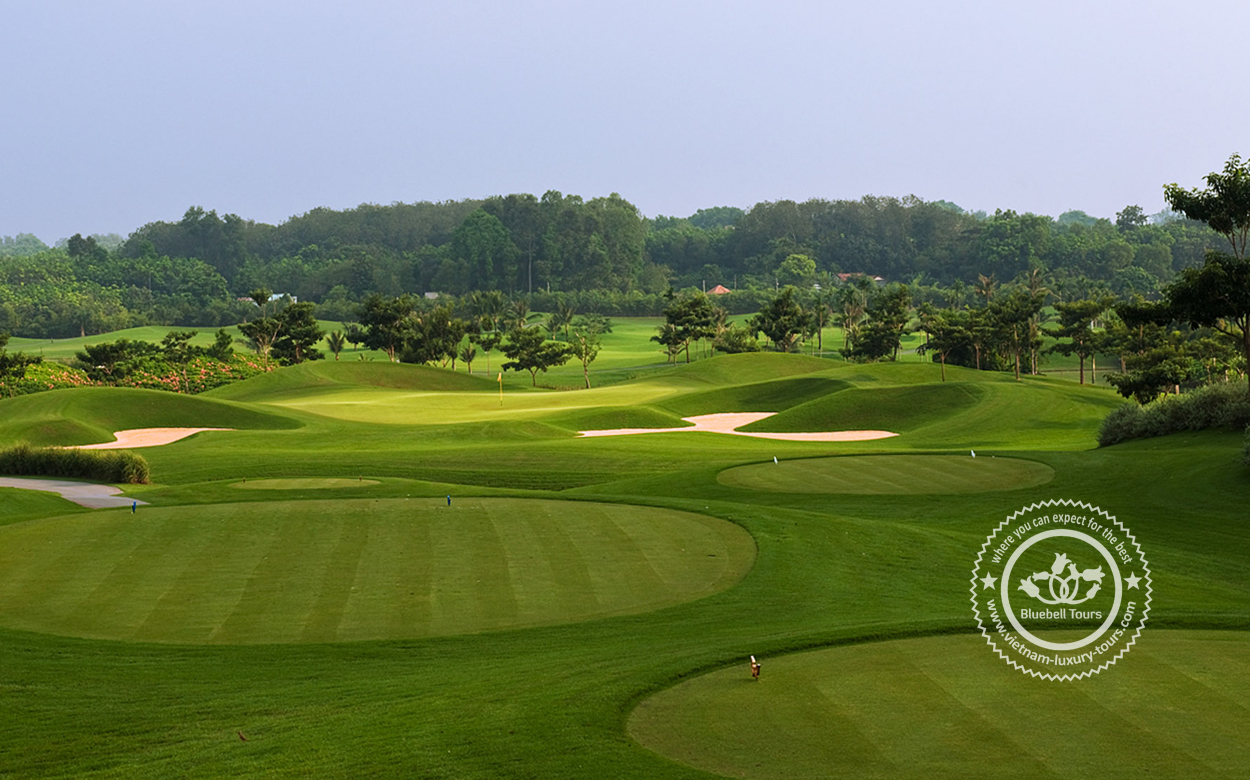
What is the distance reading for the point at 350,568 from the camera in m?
16.2

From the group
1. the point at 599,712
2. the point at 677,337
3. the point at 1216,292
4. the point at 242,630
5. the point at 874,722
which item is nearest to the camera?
the point at 874,722

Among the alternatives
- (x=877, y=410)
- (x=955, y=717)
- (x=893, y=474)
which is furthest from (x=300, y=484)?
(x=877, y=410)

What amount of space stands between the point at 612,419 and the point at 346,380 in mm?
30157

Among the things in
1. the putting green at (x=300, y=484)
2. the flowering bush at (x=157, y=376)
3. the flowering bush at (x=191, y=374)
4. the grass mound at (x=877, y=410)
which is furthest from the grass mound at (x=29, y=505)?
the flowering bush at (x=191, y=374)

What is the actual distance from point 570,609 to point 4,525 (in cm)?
1214

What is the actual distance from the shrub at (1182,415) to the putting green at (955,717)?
20.6 metres

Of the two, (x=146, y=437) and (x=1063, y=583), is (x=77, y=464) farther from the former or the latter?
(x=1063, y=583)

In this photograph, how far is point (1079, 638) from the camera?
432 inches

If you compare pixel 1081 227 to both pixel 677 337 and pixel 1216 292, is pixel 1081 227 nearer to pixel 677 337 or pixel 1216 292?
pixel 677 337

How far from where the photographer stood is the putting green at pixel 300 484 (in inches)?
989

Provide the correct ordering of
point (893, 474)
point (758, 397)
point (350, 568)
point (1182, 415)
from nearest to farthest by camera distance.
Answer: point (350, 568), point (893, 474), point (1182, 415), point (758, 397)

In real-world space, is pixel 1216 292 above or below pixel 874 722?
above

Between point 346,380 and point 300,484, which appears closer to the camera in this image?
point 300,484

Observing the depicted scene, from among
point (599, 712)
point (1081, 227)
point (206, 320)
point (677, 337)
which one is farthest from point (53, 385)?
point (1081, 227)
